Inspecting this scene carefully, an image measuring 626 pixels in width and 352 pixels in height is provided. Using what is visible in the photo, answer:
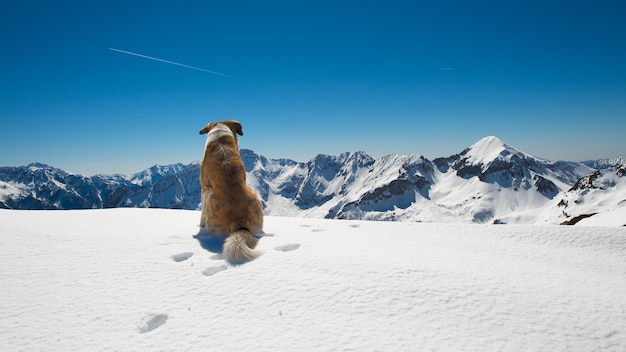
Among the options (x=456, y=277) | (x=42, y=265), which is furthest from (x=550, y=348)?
(x=42, y=265)

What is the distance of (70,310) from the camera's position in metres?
3.23

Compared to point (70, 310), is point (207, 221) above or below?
above

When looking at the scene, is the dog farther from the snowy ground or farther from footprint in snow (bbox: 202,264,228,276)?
footprint in snow (bbox: 202,264,228,276)

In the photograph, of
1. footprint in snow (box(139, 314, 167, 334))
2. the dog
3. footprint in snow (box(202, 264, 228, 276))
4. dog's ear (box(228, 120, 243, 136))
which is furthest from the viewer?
dog's ear (box(228, 120, 243, 136))

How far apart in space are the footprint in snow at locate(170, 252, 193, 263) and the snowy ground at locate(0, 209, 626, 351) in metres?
0.03

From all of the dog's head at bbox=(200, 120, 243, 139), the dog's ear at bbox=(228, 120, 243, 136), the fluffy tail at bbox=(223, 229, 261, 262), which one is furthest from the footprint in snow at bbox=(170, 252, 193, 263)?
the dog's ear at bbox=(228, 120, 243, 136)

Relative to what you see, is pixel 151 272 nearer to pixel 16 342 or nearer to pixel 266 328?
pixel 16 342

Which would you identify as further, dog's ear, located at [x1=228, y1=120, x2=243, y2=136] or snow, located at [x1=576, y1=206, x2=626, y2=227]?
snow, located at [x1=576, y1=206, x2=626, y2=227]

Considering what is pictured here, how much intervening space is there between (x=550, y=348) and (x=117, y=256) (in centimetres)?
577

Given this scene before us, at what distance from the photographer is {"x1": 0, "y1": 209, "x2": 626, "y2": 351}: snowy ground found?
280 centimetres

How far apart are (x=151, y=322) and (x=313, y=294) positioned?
180 centimetres

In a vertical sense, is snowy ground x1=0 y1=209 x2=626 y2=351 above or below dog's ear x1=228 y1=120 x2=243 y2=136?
below

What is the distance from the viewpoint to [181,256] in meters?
4.96

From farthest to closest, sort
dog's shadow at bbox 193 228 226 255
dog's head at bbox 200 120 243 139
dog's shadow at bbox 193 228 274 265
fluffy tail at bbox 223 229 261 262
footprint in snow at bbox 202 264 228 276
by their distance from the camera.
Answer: dog's head at bbox 200 120 243 139 < dog's shadow at bbox 193 228 226 255 < dog's shadow at bbox 193 228 274 265 < fluffy tail at bbox 223 229 261 262 < footprint in snow at bbox 202 264 228 276
